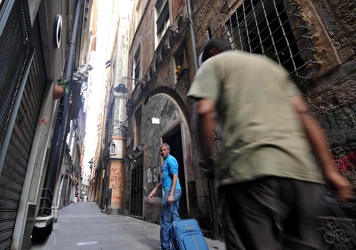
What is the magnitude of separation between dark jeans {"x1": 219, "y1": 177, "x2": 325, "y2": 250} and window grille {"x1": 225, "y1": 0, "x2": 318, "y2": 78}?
2648 mm

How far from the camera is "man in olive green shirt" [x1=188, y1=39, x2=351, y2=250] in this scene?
894mm

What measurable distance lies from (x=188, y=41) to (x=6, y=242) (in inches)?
235

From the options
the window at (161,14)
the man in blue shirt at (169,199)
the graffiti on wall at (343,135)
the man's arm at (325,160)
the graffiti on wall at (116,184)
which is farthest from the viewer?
the graffiti on wall at (116,184)

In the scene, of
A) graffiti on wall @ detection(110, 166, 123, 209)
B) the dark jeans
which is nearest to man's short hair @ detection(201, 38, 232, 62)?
the dark jeans

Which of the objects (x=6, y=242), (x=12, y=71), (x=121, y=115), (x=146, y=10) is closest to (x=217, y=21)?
(x=12, y=71)

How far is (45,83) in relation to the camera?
13.8 feet

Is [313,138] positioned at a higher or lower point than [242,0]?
lower

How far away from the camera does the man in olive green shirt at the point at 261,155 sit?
2.93 ft

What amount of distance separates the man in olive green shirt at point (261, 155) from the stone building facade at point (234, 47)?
6.39 ft

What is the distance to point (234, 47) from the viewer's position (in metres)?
4.61

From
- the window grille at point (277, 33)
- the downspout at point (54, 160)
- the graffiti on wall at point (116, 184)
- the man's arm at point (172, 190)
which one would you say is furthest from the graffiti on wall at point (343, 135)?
the graffiti on wall at point (116, 184)

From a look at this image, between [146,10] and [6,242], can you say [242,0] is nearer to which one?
[6,242]

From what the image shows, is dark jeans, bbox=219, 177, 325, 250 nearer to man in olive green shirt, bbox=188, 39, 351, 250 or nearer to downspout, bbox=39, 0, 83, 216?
man in olive green shirt, bbox=188, 39, 351, 250

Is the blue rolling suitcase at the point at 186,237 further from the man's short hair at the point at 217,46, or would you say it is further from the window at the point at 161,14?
the window at the point at 161,14
